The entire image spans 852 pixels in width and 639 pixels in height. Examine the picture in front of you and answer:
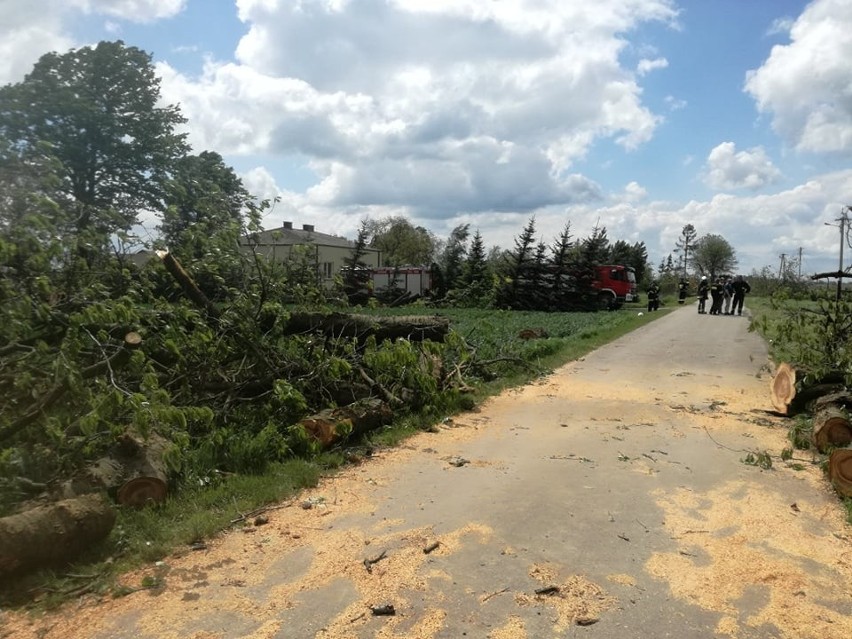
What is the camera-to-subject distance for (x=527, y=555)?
158 inches

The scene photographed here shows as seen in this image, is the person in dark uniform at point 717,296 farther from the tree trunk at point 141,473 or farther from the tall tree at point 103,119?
the tall tree at point 103,119

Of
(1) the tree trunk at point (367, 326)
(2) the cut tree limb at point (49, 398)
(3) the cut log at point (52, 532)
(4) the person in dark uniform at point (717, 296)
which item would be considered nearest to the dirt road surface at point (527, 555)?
(3) the cut log at point (52, 532)

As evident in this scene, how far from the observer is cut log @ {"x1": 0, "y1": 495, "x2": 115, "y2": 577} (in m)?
3.56

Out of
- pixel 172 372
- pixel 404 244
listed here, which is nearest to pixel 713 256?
pixel 404 244

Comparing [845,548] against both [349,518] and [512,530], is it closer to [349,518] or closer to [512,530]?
[512,530]

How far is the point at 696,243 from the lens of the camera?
8288cm

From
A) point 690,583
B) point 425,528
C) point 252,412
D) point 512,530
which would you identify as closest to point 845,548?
point 690,583

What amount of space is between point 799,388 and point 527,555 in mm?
5906

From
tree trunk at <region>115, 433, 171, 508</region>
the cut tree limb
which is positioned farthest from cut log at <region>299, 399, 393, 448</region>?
the cut tree limb

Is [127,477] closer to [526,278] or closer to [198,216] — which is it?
[198,216]

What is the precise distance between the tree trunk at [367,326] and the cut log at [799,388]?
191 inches

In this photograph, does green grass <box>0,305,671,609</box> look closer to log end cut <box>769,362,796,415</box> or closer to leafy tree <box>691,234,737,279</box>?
log end cut <box>769,362,796,415</box>

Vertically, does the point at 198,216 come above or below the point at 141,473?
above

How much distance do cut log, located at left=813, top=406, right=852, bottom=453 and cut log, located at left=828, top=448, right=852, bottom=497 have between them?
1.14 metres
